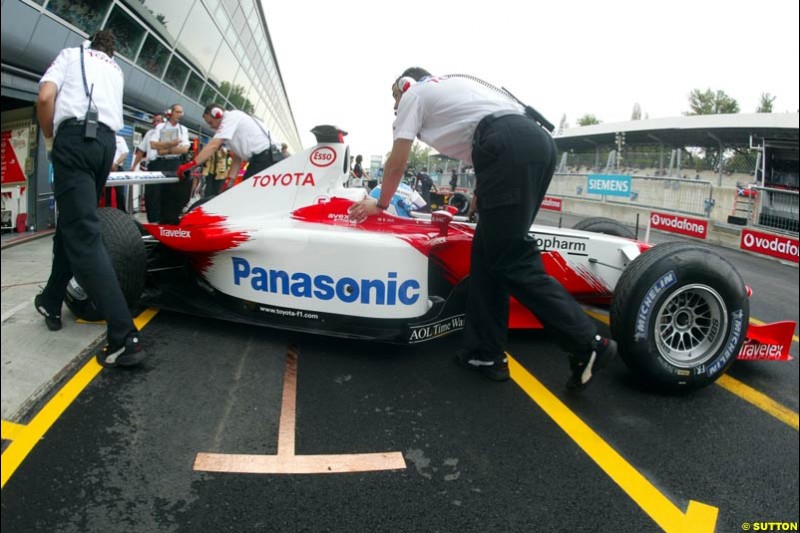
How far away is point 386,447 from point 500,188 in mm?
1294

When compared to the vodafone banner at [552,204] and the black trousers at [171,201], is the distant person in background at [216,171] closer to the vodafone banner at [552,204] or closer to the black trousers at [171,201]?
the black trousers at [171,201]

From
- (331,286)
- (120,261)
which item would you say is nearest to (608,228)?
(331,286)

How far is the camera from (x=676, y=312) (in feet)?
8.91

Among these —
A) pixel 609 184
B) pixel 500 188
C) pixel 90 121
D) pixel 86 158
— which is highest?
pixel 609 184

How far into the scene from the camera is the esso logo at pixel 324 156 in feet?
11.6

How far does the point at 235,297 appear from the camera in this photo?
10.3ft

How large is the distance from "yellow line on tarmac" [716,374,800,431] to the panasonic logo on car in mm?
1862

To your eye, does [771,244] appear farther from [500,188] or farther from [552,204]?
[552,204]

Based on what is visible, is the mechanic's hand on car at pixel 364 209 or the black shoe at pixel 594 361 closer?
the black shoe at pixel 594 361

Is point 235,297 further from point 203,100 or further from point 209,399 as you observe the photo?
point 203,100

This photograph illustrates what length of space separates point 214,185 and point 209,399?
554 cm

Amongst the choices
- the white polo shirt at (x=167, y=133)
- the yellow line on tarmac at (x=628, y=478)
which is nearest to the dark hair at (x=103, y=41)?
the yellow line on tarmac at (x=628, y=478)

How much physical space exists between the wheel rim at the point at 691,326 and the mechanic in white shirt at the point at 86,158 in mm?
2764

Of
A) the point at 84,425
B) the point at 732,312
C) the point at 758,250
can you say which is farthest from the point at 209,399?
the point at 758,250
